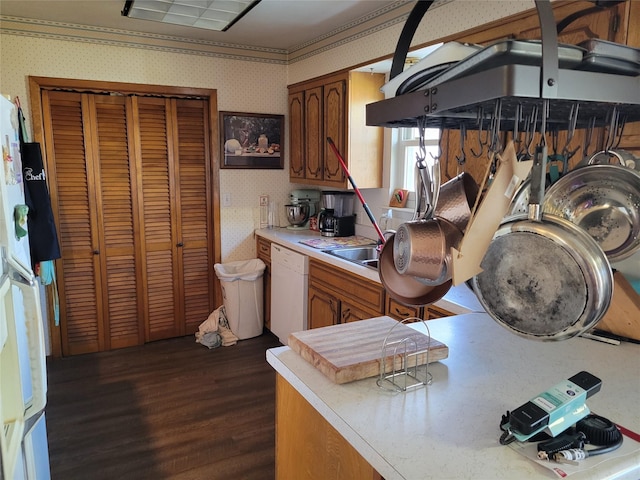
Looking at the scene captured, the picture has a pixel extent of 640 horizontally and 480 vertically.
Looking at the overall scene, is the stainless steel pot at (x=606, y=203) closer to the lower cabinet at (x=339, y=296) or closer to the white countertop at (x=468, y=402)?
the white countertop at (x=468, y=402)

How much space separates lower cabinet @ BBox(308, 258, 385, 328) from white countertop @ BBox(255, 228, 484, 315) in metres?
0.05

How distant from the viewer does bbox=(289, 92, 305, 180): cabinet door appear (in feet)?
12.7

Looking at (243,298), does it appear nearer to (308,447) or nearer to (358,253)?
(358,253)

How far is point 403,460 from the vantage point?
0.93 meters

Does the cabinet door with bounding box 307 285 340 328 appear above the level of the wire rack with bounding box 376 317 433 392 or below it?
below

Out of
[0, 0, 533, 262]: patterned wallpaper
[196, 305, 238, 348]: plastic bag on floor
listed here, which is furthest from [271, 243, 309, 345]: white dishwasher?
[0, 0, 533, 262]: patterned wallpaper

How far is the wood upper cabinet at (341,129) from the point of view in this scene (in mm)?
3254

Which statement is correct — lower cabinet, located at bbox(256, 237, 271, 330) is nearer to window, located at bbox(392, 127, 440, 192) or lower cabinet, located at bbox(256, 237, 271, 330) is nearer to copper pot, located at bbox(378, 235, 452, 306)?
window, located at bbox(392, 127, 440, 192)

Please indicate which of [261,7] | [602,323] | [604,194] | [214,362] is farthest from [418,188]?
[214,362]

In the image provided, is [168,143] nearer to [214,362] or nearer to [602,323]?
[214,362]

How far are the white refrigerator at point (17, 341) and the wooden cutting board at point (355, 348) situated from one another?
0.74 m

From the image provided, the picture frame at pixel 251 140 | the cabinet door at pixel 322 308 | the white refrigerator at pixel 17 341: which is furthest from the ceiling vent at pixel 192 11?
the cabinet door at pixel 322 308

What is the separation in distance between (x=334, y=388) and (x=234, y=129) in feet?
10.2

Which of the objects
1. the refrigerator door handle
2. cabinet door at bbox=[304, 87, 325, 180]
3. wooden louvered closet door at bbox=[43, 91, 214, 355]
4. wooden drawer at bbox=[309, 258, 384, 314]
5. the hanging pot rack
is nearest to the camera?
the hanging pot rack
